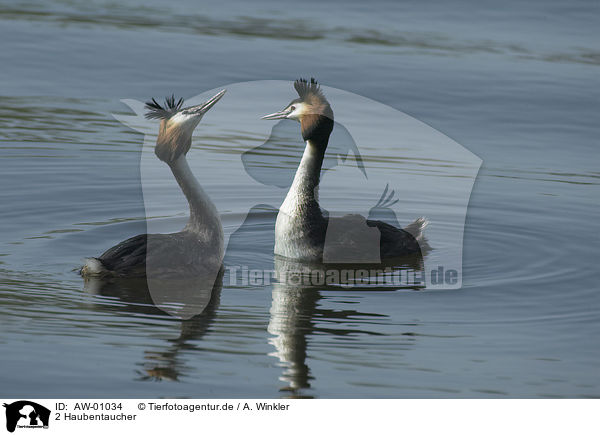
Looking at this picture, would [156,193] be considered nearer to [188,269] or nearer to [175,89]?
[188,269]

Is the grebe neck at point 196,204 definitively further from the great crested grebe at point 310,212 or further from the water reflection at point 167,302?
the great crested grebe at point 310,212

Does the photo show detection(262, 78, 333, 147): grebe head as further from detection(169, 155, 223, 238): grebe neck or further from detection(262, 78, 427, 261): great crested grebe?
detection(169, 155, 223, 238): grebe neck

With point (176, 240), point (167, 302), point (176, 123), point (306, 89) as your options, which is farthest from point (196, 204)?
point (306, 89)

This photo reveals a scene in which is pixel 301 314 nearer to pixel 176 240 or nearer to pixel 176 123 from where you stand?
pixel 176 240

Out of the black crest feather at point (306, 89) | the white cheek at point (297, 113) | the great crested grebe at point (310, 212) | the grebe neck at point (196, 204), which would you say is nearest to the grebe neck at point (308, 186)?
the great crested grebe at point (310, 212)

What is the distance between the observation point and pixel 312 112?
8.95 metres

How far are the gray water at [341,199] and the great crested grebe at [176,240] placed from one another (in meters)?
0.33

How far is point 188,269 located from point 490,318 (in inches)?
96.0

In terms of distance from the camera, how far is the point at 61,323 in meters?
6.86

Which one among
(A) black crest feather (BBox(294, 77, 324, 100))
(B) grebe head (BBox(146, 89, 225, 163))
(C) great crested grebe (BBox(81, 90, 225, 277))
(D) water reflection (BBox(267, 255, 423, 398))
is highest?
(A) black crest feather (BBox(294, 77, 324, 100))

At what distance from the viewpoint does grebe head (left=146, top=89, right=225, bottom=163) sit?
7.98 metres

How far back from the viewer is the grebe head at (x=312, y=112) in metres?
8.90

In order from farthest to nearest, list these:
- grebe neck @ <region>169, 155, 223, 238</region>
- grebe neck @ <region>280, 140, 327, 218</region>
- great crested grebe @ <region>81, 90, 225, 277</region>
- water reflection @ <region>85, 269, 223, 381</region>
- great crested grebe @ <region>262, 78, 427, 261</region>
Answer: grebe neck @ <region>280, 140, 327, 218</region> < great crested grebe @ <region>262, 78, 427, 261</region> < grebe neck @ <region>169, 155, 223, 238</region> < great crested grebe @ <region>81, 90, 225, 277</region> < water reflection @ <region>85, 269, 223, 381</region>

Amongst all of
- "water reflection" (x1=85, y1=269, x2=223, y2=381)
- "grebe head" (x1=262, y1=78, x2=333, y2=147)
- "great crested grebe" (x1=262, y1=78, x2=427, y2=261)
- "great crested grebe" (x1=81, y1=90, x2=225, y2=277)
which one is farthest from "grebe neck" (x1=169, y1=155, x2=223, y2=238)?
"grebe head" (x1=262, y1=78, x2=333, y2=147)
